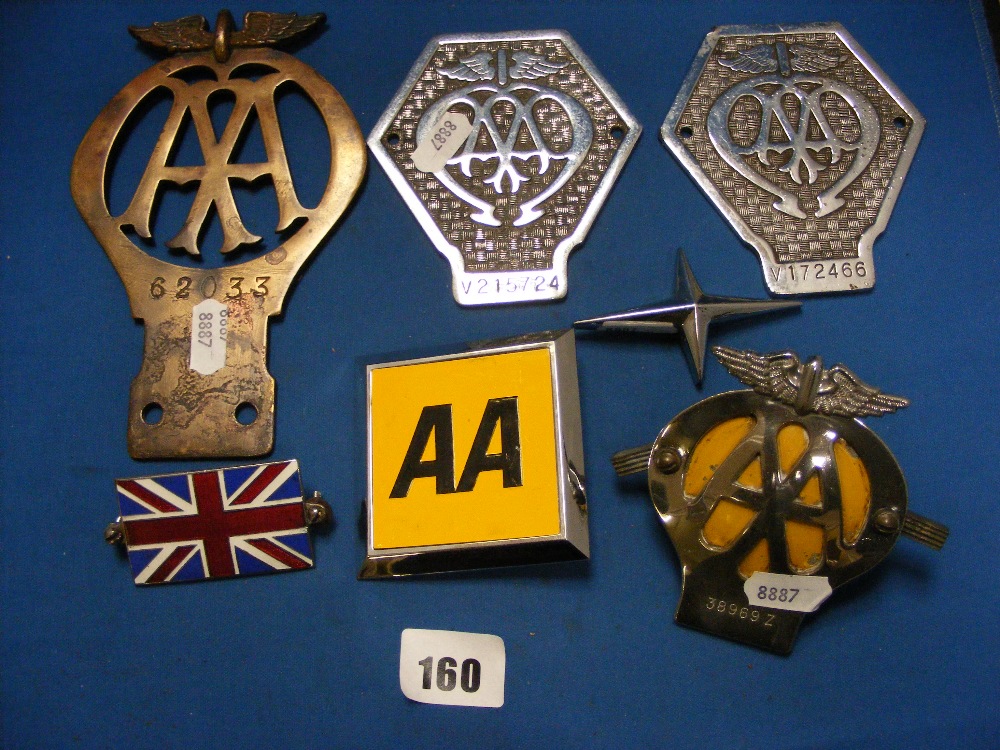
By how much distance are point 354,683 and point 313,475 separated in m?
0.26

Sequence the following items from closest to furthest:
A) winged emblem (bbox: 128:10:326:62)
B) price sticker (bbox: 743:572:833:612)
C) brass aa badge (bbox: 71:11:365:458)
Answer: price sticker (bbox: 743:572:833:612)
brass aa badge (bbox: 71:11:365:458)
winged emblem (bbox: 128:10:326:62)

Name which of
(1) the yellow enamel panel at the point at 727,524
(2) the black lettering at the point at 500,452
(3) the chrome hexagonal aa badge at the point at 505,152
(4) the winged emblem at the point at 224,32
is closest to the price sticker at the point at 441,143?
(3) the chrome hexagonal aa badge at the point at 505,152

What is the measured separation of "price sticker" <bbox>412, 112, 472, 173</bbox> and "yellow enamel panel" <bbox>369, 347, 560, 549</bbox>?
0.30 metres

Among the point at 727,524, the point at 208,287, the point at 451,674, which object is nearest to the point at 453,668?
the point at 451,674

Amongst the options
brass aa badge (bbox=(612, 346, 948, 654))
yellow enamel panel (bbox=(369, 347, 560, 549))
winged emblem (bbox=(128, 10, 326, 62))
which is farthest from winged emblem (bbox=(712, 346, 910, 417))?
winged emblem (bbox=(128, 10, 326, 62))

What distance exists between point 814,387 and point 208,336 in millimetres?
782

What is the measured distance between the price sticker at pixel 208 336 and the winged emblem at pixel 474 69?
1.54 feet

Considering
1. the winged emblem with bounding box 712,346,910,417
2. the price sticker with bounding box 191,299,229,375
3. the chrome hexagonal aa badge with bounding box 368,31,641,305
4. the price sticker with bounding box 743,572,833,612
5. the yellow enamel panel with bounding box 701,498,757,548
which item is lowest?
the price sticker with bounding box 743,572,833,612

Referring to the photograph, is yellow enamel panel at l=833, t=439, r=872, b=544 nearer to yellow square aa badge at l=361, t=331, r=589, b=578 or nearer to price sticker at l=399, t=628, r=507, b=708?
yellow square aa badge at l=361, t=331, r=589, b=578

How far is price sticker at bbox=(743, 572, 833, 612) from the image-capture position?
0.88 metres

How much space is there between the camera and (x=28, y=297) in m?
1.10

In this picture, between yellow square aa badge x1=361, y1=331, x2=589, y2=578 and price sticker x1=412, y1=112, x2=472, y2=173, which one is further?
price sticker x1=412, y1=112, x2=472, y2=173

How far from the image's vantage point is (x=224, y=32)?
1124 millimetres

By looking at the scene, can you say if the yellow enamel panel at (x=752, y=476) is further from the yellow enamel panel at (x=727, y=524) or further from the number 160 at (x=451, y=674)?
the number 160 at (x=451, y=674)
